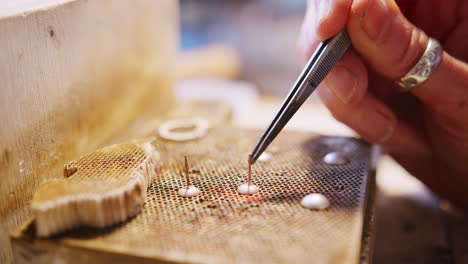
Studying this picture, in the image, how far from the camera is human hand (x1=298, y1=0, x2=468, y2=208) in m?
0.85

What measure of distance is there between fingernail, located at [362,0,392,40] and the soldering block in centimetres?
48

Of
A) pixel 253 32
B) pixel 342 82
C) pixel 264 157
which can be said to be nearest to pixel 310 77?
pixel 342 82

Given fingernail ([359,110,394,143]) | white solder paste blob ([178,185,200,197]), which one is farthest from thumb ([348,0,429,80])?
white solder paste blob ([178,185,200,197])

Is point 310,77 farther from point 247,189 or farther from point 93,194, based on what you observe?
point 93,194

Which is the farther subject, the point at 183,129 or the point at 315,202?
the point at 183,129

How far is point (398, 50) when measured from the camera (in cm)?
88

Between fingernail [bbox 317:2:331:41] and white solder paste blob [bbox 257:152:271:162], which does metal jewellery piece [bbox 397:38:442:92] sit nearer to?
fingernail [bbox 317:2:331:41]

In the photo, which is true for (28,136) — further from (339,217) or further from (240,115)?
(240,115)

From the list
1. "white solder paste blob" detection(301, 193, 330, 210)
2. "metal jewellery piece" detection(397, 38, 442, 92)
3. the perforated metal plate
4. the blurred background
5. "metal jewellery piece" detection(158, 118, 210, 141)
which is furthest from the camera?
the blurred background

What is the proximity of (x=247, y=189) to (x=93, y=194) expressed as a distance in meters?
0.28

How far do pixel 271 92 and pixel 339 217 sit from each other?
1.46 meters

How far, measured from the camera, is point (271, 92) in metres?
2.15

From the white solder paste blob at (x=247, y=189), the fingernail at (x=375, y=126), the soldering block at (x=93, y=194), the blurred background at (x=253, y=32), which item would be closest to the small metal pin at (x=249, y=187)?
the white solder paste blob at (x=247, y=189)

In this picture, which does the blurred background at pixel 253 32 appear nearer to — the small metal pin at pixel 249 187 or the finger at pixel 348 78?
the finger at pixel 348 78
